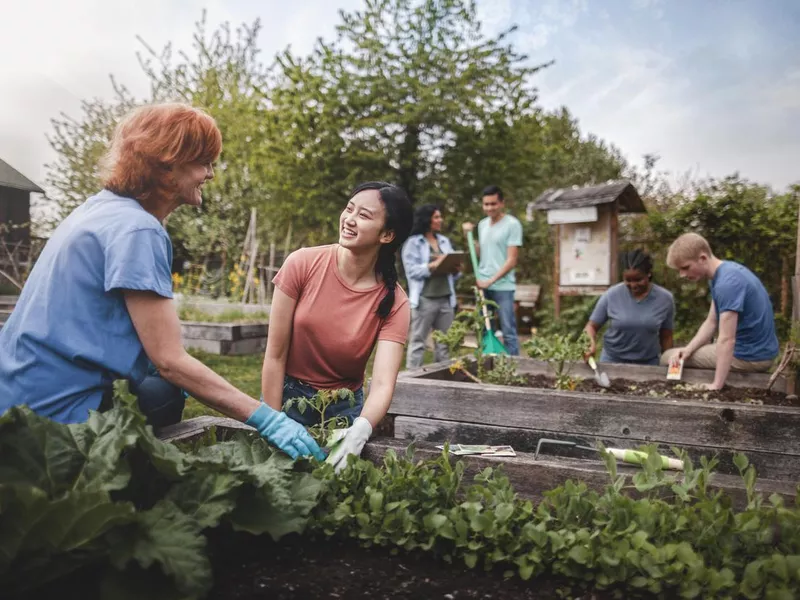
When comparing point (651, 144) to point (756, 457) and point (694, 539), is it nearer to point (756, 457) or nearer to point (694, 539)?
point (756, 457)

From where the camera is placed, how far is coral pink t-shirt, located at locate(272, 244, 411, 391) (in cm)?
231

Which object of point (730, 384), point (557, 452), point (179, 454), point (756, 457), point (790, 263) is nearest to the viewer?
point (179, 454)

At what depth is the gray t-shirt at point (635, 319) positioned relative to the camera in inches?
175

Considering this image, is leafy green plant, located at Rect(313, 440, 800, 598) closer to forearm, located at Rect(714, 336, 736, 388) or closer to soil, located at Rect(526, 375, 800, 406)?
soil, located at Rect(526, 375, 800, 406)

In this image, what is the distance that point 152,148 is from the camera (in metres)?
1.77

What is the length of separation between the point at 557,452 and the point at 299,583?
5.91 ft

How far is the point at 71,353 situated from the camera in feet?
5.26

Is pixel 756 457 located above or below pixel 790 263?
below

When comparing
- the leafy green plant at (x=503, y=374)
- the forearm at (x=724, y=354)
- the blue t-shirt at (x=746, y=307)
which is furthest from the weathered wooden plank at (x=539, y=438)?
the blue t-shirt at (x=746, y=307)

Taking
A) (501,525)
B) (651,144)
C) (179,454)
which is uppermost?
(651,144)

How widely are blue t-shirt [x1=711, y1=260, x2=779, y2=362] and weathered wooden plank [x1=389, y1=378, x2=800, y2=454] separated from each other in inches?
46.9

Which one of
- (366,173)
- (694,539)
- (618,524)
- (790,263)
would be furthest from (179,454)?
(366,173)

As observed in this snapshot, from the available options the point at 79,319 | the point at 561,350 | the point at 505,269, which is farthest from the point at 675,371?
the point at 79,319

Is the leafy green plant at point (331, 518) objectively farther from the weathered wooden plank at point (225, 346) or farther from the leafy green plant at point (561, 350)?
the weathered wooden plank at point (225, 346)
